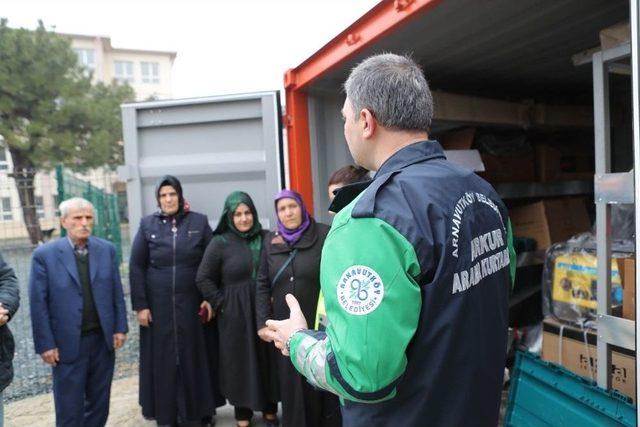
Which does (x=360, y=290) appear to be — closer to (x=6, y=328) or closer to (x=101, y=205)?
(x=6, y=328)

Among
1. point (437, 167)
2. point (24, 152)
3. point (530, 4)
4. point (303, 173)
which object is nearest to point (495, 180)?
point (303, 173)

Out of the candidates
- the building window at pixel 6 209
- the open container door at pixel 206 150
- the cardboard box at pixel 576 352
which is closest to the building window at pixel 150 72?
the building window at pixel 6 209

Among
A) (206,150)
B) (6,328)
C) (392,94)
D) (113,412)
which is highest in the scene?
(206,150)

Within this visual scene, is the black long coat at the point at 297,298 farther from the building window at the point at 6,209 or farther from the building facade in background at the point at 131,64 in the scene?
the building facade in background at the point at 131,64

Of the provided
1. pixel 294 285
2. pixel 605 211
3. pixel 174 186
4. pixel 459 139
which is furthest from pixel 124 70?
pixel 605 211

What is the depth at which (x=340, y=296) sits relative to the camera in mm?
1087

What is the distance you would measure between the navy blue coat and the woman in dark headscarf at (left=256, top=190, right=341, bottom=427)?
1.07 meters

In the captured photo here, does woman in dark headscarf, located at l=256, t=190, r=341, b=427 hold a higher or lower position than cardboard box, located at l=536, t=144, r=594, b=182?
lower

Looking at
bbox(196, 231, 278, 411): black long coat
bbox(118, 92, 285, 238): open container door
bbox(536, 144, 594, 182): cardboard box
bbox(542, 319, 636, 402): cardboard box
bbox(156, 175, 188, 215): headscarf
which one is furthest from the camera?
bbox(536, 144, 594, 182): cardboard box

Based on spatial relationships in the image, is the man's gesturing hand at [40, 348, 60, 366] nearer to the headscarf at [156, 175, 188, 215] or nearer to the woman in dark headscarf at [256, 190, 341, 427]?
the headscarf at [156, 175, 188, 215]

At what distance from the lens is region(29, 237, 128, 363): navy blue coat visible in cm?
292

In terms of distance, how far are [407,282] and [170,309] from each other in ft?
9.13

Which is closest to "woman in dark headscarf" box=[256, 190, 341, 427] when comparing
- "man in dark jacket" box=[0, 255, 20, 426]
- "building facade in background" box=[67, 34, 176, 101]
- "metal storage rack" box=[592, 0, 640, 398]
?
"man in dark jacket" box=[0, 255, 20, 426]

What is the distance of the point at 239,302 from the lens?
131 inches
